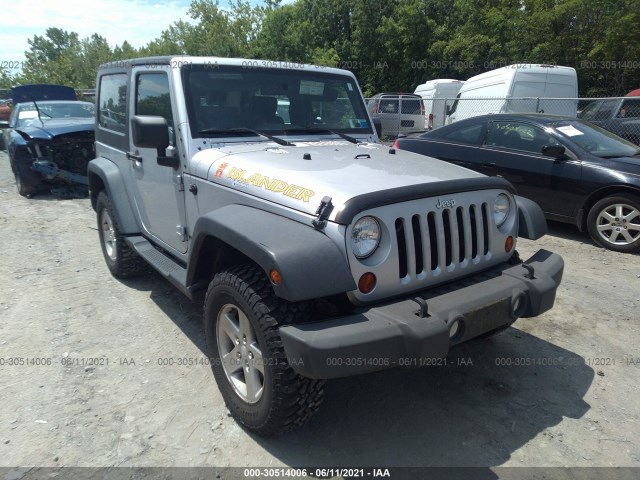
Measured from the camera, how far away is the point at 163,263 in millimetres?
3738

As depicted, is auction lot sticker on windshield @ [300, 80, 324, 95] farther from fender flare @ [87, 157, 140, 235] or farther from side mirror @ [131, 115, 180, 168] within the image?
fender flare @ [87, 157, 140, 235]

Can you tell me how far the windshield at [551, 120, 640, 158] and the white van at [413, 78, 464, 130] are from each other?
974cm

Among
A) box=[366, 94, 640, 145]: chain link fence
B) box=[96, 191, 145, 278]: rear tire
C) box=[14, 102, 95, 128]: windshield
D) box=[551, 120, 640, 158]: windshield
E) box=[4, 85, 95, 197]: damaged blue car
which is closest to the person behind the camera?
box=[96, 191, 145, 278]: rear tire

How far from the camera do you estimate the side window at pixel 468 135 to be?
702 cm

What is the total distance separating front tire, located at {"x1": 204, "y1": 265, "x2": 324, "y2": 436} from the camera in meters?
2.32

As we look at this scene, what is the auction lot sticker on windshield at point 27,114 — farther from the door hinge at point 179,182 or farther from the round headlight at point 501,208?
the round headlight at point 501,208

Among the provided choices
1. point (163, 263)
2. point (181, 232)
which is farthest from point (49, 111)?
point (181, 232)

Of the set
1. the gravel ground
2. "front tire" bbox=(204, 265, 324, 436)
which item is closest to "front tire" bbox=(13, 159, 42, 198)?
the gravel ground

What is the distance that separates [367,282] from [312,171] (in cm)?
78

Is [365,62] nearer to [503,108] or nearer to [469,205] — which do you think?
[503,108]

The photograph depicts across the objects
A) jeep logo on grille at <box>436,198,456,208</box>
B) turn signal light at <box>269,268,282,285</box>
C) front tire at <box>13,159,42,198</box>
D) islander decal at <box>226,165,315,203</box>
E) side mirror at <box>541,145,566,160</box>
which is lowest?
front tire at <box>13,159,42,198</box>

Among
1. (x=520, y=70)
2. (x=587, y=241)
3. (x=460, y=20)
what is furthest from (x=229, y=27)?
(x=587, y=241)

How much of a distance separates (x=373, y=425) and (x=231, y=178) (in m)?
1.67

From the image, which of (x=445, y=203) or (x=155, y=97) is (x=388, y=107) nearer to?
(x=155, y=97)
